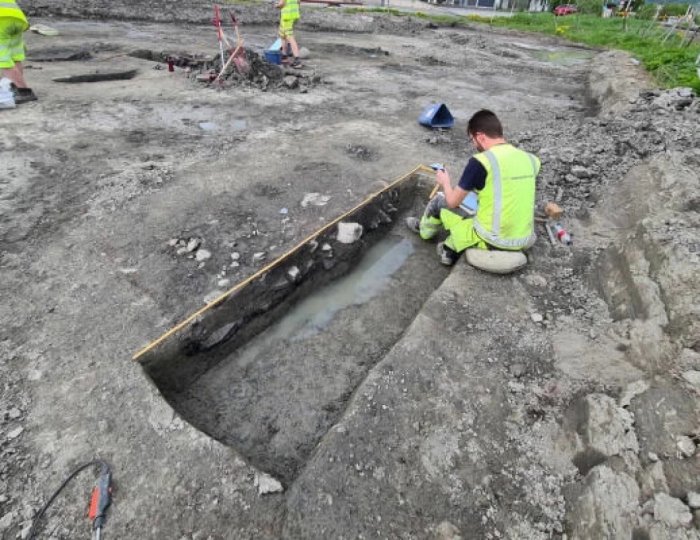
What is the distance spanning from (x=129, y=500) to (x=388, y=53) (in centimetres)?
1217

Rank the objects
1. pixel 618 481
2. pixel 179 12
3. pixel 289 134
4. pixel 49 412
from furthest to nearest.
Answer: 1. pixel 179 12
2. pixel 289 134
3. pixel 49 412
4. pixel 618 481

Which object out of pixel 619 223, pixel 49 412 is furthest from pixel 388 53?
pixel 49 412

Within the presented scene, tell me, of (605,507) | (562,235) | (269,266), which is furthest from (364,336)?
(562,235)

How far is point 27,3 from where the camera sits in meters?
11.5

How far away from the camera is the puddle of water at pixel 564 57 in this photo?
1235 cm

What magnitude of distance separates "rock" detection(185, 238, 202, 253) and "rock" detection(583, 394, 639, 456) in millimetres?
3131

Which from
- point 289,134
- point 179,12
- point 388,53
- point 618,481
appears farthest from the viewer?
point 179,12

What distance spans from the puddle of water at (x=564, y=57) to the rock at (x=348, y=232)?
11.6 metres

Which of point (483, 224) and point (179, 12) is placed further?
point (179, 12)

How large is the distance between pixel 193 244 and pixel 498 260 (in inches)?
103

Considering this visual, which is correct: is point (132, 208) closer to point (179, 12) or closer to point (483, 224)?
point (483, 224)

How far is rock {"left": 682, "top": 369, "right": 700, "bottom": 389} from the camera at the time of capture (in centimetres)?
200

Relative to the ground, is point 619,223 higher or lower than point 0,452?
higher

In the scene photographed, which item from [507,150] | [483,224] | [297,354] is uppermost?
[507,150]
